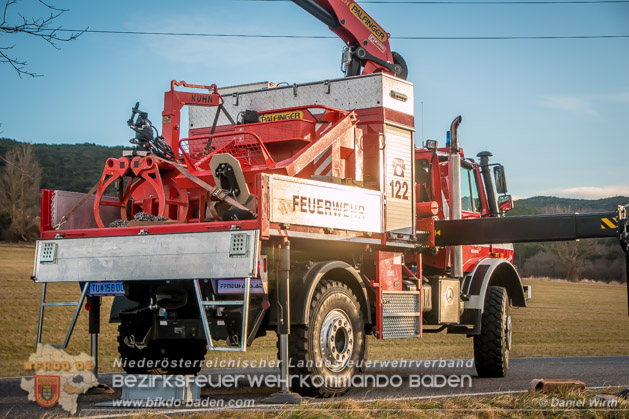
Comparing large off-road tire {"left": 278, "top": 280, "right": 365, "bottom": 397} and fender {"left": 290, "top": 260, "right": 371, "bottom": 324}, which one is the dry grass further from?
fender {"left": 290, "top": 260, "right": 371, "bottom": 324}

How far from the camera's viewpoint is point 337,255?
10234mm

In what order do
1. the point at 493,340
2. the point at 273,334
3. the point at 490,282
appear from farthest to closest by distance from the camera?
the point at 273,334 → the point at 490,282 → the point at 493,340

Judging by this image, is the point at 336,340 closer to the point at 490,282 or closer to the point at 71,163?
the point at 490,282

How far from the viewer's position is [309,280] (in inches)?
349

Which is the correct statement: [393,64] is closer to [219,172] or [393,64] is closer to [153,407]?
[219,172]

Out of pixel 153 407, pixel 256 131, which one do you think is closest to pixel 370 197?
pixel 256 131

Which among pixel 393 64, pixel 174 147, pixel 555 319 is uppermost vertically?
pixel 393 64

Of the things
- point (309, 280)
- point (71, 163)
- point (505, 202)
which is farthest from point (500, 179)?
point (71, 163)

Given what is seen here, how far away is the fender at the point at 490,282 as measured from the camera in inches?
501

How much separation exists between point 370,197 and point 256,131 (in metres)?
1.70

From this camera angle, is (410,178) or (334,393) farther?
(410,178)

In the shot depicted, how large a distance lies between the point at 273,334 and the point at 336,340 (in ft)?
46.6

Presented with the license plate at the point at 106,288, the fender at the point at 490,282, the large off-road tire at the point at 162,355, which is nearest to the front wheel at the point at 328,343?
the license plate at the point at 106,288

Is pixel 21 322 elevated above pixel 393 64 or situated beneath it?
situated beneath
